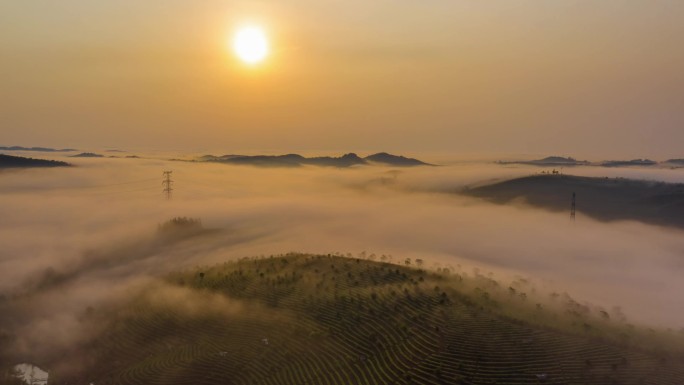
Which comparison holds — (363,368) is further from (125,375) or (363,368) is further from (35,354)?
(35,354)

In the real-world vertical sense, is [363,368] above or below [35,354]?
above

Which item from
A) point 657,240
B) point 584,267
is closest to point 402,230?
point 584,267

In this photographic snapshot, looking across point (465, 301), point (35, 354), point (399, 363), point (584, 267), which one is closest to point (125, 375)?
point (35, 354)

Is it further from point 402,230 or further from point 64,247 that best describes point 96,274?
point 402,230

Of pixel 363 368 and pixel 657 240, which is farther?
pixel 657 240

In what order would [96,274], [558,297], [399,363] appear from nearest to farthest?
[399,363] → [558,297] → [96,274]

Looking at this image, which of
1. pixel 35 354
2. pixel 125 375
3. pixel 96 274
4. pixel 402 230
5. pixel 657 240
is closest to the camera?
pixel 125 375
